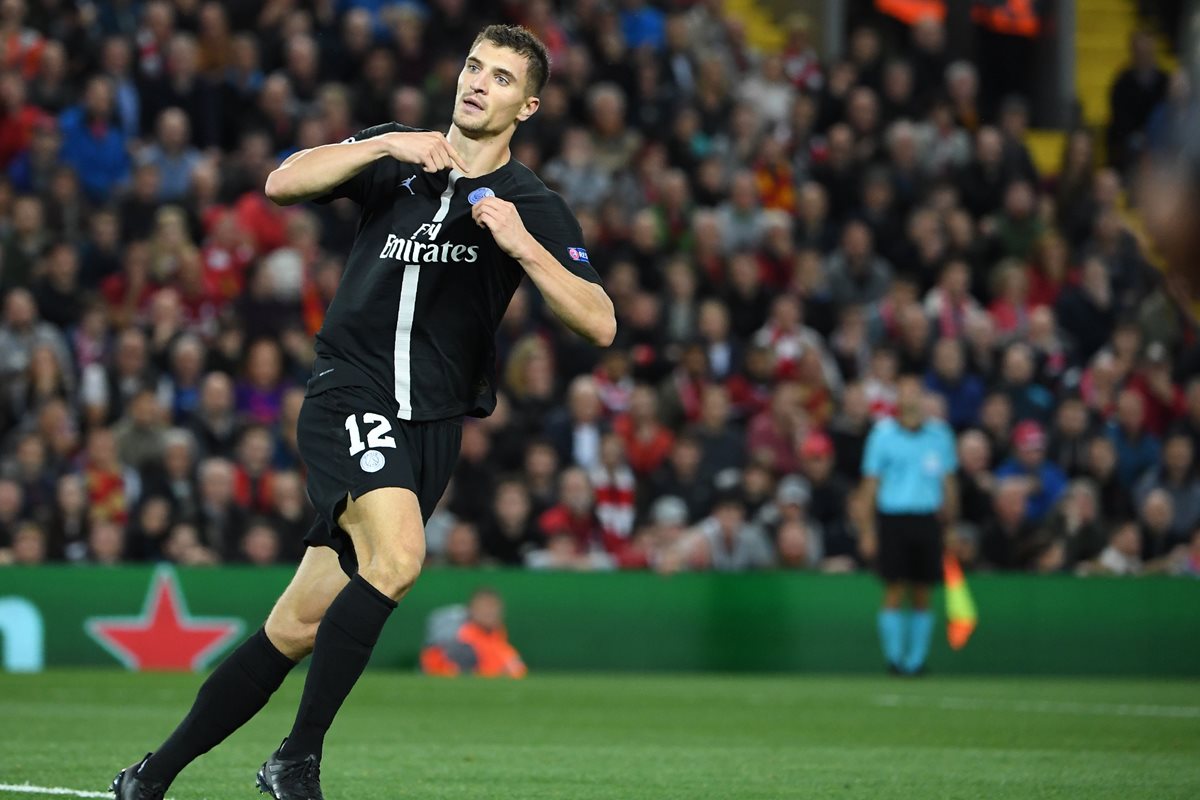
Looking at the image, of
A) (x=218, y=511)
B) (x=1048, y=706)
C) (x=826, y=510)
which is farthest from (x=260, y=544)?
(x=1048, y=706)

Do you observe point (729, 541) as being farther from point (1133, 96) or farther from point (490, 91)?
point (490, 91)

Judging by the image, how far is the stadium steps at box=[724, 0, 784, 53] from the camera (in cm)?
2300

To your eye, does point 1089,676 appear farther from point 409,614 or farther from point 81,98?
point 81,98

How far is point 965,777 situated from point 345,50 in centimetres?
1215

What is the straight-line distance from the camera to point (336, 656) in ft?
19.1

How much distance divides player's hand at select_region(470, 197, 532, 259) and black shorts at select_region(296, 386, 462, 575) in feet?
2.02

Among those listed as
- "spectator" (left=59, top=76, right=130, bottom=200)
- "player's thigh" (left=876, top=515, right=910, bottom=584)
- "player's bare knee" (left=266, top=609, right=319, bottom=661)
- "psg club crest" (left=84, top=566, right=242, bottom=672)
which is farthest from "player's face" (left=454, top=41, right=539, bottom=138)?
"spectator" (left=59, top=76, right=130, bottom=200)

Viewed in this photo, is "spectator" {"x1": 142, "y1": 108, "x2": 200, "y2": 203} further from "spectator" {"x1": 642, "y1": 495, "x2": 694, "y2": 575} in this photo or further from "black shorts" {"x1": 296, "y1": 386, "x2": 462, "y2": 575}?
"black shorts" {"x1": 296, "y1": 386, "x2": 462, "y2": 575}

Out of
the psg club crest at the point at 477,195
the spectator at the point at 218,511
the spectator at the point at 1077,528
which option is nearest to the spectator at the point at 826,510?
the spectator at the point at 1077,528

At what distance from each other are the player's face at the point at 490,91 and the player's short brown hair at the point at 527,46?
2cm

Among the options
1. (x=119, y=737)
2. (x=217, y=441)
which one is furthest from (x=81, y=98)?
(x=119, y=737)

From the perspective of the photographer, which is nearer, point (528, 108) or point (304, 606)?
point (304, 606)

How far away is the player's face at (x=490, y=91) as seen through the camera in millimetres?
6262

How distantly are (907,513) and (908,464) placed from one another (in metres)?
0.39
